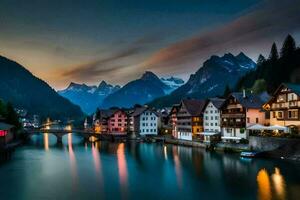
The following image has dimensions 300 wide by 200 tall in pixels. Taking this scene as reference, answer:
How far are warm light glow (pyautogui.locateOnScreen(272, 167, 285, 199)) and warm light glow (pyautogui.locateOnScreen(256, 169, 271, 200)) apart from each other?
2.76 ft

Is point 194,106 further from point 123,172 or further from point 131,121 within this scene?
point 123,172

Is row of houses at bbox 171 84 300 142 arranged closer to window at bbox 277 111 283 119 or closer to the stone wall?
window at bbox 277 111 283 119

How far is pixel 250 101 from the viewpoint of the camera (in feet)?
262

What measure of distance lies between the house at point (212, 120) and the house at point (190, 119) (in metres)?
2.54

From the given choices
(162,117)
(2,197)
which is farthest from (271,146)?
(162,117)

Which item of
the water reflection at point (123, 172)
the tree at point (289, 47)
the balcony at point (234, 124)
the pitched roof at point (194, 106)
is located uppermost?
the tree at point (289, 47)

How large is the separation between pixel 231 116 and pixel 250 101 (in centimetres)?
595

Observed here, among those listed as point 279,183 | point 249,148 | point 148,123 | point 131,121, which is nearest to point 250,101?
point 249,148

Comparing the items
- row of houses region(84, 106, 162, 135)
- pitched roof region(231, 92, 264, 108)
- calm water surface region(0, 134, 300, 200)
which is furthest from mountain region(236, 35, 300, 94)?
calm water surface region(0, 134, 300, 200)

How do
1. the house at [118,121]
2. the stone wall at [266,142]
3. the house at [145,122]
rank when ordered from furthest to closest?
the house at [118,121] < the house at [145,122] < the stone wall at [266,142]

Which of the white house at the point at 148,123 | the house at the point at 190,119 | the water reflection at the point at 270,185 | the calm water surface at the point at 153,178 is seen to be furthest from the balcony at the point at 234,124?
the white house at the point at 148,123

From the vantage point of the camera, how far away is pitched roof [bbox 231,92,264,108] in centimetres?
7875

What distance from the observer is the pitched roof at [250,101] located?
78.8m

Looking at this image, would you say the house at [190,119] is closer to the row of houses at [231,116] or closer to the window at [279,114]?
the row of houses at [231,116]
